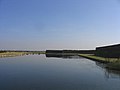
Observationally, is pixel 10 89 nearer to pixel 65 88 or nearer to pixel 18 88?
pixel 18 88

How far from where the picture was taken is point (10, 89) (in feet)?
44.1

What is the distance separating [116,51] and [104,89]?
32.8 metres

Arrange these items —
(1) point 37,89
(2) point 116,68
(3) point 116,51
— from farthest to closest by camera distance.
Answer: (3) point 116,51 → (2) point 116,68 → (1) point 37,89

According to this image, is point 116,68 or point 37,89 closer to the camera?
point 37,89

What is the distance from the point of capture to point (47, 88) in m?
13.9

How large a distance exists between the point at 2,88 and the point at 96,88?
5739 mm

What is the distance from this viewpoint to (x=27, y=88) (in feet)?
44.7

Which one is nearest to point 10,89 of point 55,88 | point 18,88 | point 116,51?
point 18,88

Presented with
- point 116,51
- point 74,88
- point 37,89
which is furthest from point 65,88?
point 116,51

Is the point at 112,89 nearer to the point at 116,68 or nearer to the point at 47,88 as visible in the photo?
the point at 47,88

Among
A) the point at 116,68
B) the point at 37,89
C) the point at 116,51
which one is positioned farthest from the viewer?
the point at 116,51

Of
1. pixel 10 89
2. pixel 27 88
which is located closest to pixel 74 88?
pixel 27 88

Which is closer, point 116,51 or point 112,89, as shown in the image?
point 112,89

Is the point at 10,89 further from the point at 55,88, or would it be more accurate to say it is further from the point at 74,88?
the point at 74,88
